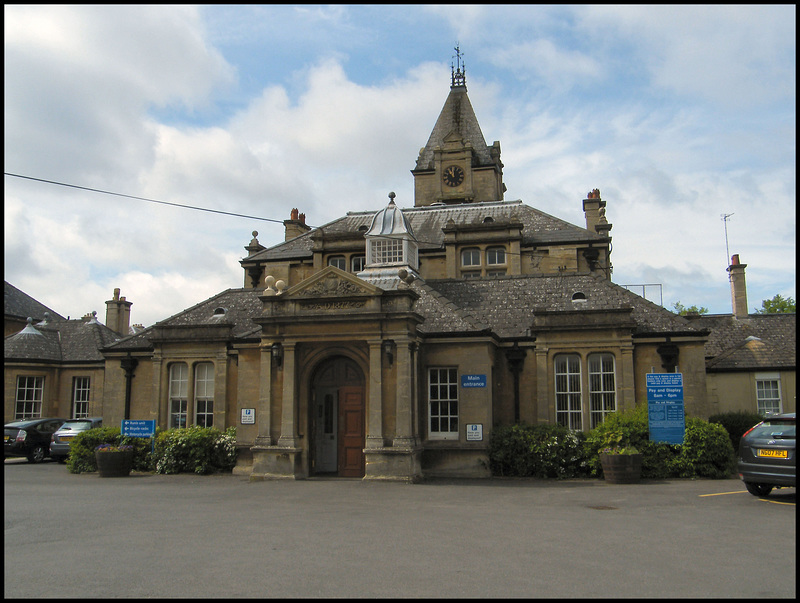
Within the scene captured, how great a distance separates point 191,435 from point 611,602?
1656 centimetres

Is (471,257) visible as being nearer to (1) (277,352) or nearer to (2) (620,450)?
(1) (277,352)

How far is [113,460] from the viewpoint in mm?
20016

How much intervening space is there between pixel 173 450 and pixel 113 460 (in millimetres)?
1671

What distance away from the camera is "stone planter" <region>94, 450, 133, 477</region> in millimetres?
19969

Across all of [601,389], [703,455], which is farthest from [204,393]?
[703,455]

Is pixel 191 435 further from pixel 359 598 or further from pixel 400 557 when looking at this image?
pixel 359 598

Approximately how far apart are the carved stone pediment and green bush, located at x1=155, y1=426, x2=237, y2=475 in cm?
522

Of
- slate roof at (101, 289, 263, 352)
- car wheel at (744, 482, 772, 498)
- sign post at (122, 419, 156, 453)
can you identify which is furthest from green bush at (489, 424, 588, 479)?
sign post at (122, 419, 156, 453)

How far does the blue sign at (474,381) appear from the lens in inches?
784

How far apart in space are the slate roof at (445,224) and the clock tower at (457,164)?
132 inches

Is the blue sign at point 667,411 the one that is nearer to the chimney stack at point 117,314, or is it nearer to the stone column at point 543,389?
the stone column at point 543,389

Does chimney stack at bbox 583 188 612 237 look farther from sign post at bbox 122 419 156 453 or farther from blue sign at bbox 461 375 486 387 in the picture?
sign post at bbox 122 419 156 453

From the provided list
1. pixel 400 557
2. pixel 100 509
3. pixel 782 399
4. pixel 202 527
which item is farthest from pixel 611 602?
pixel 782 399

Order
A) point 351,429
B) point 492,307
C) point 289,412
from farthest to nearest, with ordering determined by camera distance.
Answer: point 492,307, point 351,429, point 289,412
